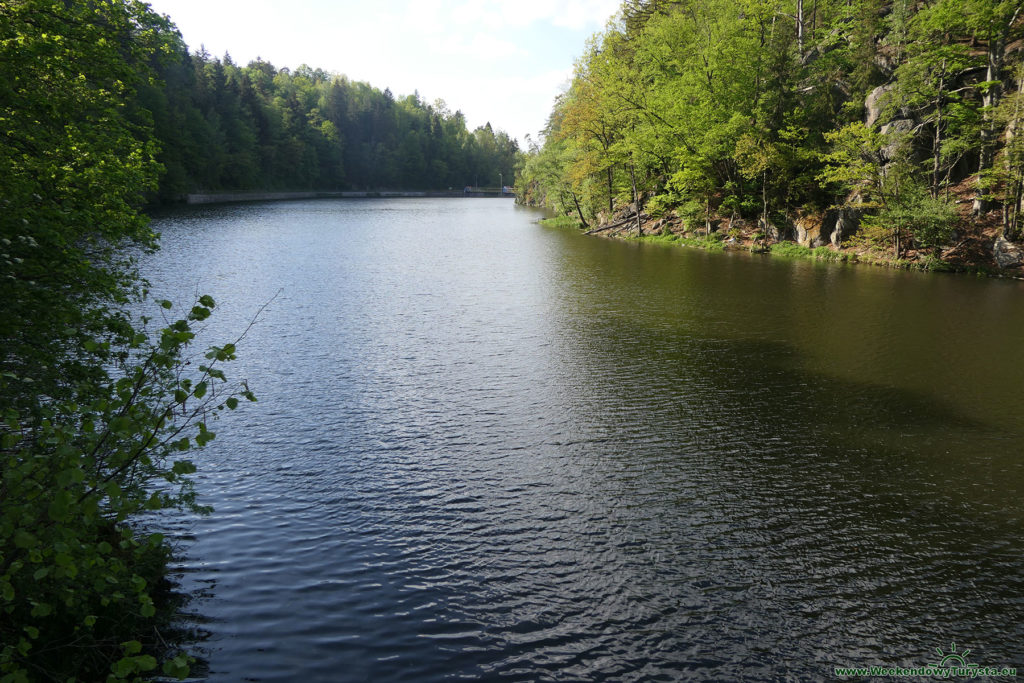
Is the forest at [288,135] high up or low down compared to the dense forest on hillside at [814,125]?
up

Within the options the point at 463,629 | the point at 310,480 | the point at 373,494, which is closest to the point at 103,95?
the point at 310,480

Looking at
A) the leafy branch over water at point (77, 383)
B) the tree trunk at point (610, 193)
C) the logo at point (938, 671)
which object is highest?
the tree trunk at point (610, 193)

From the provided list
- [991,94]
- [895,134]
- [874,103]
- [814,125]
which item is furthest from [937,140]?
[814,125]

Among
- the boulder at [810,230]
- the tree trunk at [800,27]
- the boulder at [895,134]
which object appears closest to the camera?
the boulder at [895,134]

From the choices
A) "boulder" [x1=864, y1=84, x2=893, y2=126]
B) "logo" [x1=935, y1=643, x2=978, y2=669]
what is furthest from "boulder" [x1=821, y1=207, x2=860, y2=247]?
"logo" [x1=935, y1=643, x2=978, y2=669]

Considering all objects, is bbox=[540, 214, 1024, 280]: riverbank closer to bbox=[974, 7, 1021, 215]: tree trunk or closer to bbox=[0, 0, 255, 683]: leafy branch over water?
bbox=[974, 7, 1021, 215]: tree trunk

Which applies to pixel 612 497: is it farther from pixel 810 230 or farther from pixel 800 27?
pixel 800 27

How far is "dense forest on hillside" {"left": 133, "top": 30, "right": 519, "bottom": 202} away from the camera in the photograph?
8375 centimetres

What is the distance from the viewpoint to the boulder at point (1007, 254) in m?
29.0

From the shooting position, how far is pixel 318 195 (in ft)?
404

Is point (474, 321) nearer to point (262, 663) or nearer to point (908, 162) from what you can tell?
point (262, 663)

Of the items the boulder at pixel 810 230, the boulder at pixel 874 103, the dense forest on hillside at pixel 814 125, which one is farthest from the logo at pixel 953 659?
the boulder at pixel 874 103

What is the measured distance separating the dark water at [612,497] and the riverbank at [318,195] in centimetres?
7237

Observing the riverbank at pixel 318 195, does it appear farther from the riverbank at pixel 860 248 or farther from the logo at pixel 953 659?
the logo at pixel 953 659
